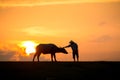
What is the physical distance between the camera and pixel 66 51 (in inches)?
1368
